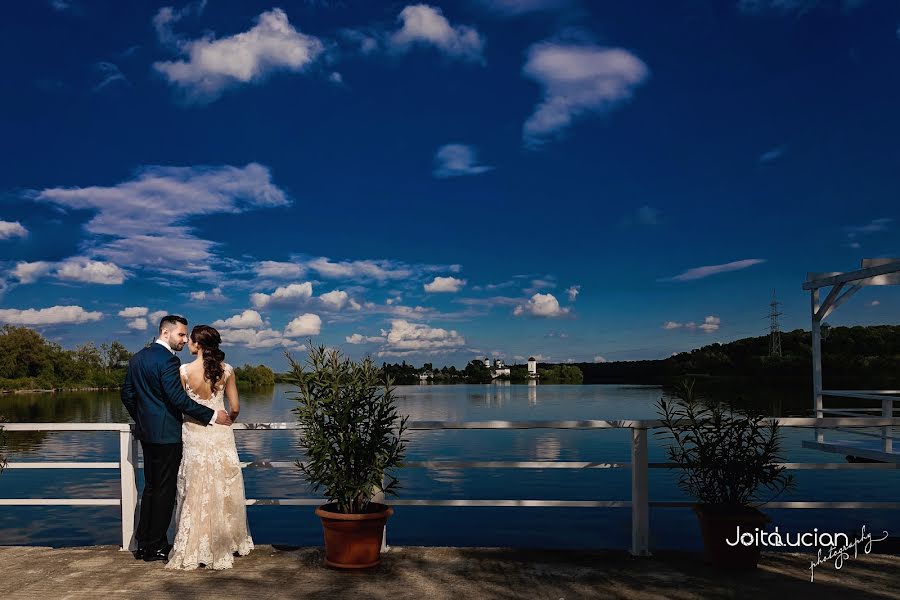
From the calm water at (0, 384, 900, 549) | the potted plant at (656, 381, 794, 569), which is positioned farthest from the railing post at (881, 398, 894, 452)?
the calm water at (0, 384, 900, 549)

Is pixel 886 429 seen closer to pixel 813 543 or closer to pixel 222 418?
pixel 813 543

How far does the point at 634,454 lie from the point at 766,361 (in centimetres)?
7224

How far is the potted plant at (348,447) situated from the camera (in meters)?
4.81

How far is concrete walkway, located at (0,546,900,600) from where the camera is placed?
4.33 m

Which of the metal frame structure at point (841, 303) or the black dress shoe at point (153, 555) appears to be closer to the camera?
the black dress shoe at point (153, 555)

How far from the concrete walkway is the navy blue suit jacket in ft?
3.05

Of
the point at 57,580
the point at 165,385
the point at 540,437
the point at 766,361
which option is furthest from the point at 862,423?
the point at 766,361

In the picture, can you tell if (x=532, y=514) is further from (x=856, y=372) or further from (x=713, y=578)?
(x=856, y=372)

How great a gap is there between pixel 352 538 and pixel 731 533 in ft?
8.15

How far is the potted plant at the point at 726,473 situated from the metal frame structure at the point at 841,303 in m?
4.50

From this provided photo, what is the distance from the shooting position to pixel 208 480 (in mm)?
5066

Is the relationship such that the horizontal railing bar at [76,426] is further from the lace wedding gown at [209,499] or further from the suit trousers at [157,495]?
the lace wedding gown at [209,499]

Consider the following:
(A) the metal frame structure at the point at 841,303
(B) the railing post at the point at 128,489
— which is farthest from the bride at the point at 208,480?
(A) the metal frame structure at the point at 841,303

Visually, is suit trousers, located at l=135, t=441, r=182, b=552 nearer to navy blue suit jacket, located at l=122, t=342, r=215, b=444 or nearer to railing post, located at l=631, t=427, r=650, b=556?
navy blue suit jacket, located at l=122, t=342, r=215, b=444
